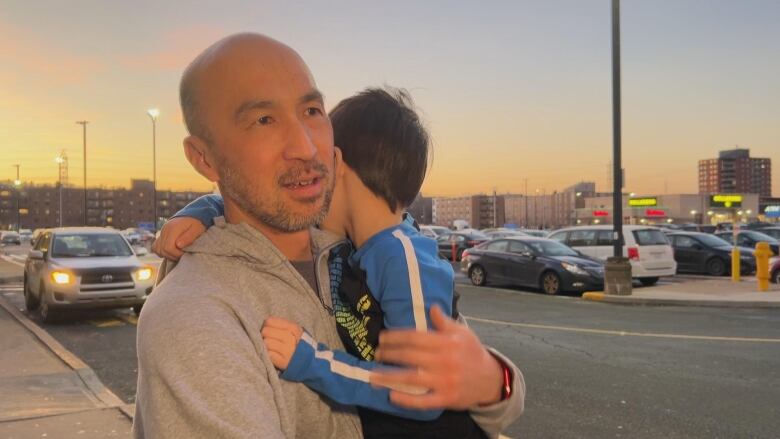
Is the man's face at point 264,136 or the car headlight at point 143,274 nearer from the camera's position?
the man's face at point 264,136

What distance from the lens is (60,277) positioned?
11.4 meters

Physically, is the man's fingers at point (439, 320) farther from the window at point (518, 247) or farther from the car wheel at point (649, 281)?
the car wheel at point (649, 281)

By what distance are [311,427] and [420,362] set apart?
355mm

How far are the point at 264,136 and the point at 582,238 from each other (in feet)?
61.9

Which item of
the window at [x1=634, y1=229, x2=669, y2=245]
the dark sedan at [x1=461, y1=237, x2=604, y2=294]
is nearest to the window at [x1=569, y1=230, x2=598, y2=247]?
the window at [x1=634, y1=229, x2=669, y2=245]

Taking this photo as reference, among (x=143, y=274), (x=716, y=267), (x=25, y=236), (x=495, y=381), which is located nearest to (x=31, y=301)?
(x=143, y=274)

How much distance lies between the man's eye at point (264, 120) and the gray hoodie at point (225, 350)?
0.26 meters

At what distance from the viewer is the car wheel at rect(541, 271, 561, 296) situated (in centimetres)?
1590

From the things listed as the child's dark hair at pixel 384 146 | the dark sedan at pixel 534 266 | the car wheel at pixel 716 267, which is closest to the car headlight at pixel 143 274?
the dark sedan at pixel 534 266

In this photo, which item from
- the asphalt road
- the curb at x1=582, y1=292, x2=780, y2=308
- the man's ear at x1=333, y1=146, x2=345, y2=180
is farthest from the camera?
the curb at x1=582, y1=292, x2=780, y2=308

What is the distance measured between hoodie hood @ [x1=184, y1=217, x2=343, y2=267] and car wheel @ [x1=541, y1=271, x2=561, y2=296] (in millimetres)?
15175

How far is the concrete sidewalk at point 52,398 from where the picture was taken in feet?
16.9

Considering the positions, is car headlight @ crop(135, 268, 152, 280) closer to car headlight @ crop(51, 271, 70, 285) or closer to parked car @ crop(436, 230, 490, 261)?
car headlight @ crop(51, 271, 70, 285)

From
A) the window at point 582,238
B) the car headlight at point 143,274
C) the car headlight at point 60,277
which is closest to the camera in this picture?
the car headlight at point 60,277
